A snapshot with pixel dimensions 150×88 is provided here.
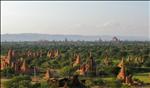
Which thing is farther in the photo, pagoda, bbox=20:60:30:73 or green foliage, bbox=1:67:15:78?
pagoda, bbox=20:60:30:73

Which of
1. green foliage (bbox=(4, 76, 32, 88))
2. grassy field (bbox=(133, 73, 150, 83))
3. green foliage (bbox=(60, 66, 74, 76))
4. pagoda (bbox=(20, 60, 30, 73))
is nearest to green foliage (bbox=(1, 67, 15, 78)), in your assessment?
pagoda (bbox=(20, 60, 30, 73))

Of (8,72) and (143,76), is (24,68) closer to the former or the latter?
(8,72)

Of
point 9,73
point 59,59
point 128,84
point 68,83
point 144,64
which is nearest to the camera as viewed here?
point 68,83

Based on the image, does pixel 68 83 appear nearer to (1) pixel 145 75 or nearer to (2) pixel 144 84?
(2) pixel 144 84

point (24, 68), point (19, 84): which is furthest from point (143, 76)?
point (19, 84)

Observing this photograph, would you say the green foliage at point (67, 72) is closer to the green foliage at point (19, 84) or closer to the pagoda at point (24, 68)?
the pagoda at point (24, 68)

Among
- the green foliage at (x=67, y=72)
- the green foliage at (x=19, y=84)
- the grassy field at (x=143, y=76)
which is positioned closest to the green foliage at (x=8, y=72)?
the green foliage at (x=67, y=72)

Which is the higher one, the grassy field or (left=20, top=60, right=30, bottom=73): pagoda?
(left=20, top=60, right=30, bottom=73): pagoda

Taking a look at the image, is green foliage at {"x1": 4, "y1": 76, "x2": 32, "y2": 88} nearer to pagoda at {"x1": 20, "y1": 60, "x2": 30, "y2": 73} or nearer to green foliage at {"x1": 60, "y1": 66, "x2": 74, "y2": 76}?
pagoda at {"x1": 20, "y1": 60, "x2": 30, "y2": 73}

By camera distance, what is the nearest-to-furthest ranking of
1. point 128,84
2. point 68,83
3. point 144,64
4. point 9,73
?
point 68,83 → point 128,84 → point 9,73 → point 144,64

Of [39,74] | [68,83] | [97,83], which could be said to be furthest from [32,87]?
[39,74]

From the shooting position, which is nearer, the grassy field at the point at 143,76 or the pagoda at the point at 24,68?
the grassy field at the point at 143,76
